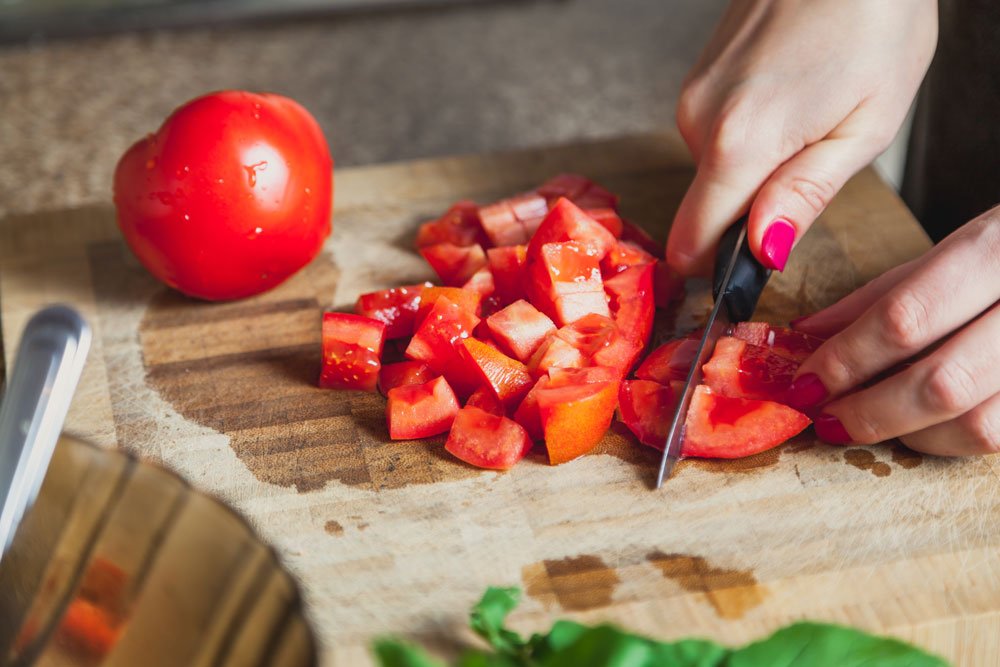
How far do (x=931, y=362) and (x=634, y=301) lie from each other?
0.46m

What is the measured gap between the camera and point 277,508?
146 cm

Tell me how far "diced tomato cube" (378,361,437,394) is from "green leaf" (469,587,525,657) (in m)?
0.46

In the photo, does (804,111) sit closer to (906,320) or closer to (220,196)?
(906,320)

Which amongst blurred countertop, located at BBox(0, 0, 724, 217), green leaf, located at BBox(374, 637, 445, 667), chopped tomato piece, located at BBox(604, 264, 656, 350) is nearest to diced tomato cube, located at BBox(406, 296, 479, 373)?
chopped tomato piece, located at BBox(604, 264, 656, 350)

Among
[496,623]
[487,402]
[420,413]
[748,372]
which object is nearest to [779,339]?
[748,372]

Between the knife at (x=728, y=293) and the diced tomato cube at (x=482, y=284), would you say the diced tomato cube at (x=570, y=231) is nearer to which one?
the diced tomato cube at (x=482, y=284)

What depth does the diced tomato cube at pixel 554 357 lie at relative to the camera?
158cm

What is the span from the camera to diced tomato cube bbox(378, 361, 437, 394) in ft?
5.39

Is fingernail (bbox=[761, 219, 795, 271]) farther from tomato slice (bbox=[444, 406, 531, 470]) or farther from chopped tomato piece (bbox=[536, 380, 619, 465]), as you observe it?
tomato slice (bbox=[444, 406, 531, 470])

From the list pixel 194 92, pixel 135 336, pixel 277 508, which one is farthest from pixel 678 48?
pixel 277 508

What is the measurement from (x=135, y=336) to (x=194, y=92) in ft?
5.22

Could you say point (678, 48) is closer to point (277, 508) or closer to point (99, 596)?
point (277, 508)

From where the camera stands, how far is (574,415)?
1.48 meters

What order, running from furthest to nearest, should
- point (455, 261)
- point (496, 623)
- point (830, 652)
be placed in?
point (455, 261) < point (496, 623) < point (830, 652)
